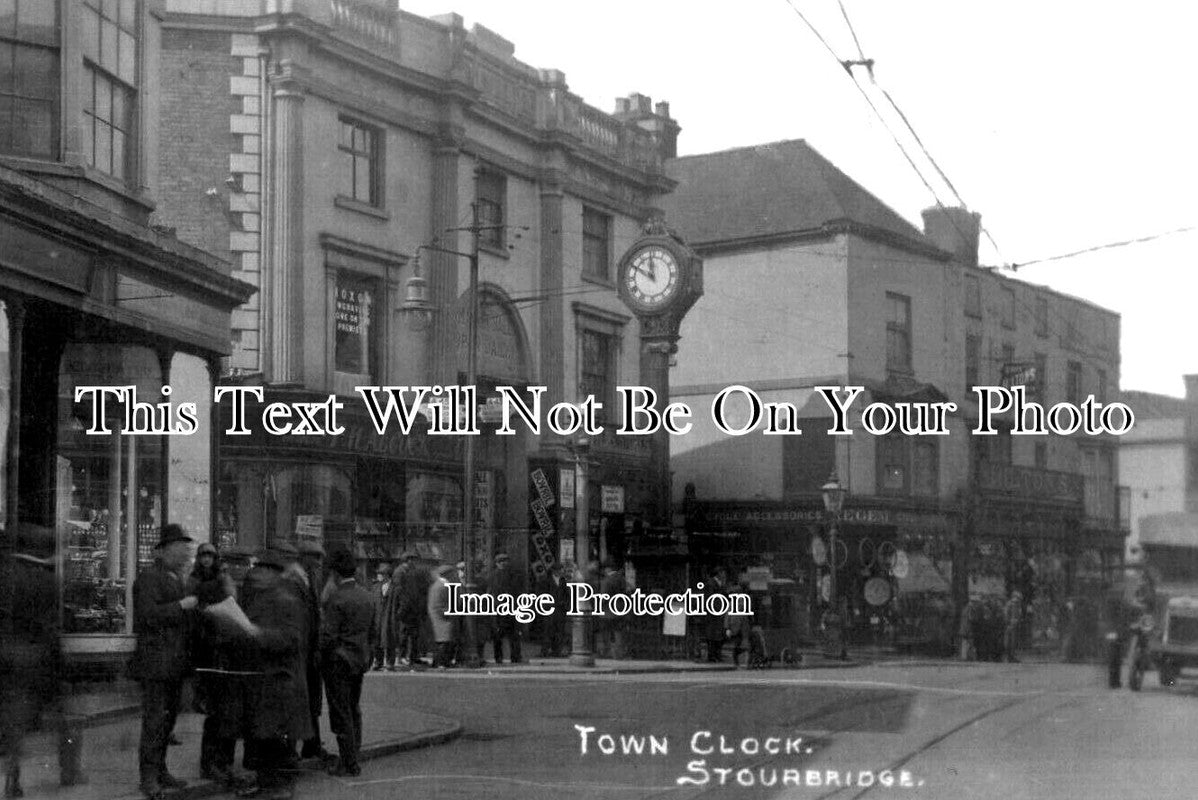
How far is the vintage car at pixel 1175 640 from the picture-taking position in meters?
6.08

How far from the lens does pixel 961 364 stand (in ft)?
20.8

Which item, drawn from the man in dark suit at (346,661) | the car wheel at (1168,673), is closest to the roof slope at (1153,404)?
the car wheel at (1168,673)

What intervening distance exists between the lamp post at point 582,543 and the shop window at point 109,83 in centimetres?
491

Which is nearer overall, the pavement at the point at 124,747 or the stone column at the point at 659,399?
the stone column at the point at 659,399

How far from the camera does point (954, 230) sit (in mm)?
6359

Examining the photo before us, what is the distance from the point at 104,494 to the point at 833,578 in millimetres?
3669

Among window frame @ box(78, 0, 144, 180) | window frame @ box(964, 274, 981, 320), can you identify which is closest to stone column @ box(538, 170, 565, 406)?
window frame @ box(964, 274, 981, 320)

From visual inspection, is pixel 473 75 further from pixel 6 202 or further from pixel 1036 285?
pixel 6 202

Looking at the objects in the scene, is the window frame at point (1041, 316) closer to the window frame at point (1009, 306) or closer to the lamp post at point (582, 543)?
the window frame at point (1009, 306)

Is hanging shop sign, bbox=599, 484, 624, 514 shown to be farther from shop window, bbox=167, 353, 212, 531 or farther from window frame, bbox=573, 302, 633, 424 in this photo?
shop window, bbox=167, 353, 212, 531

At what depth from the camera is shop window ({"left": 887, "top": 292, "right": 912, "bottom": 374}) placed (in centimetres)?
624

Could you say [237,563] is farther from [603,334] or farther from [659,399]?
[659,399]

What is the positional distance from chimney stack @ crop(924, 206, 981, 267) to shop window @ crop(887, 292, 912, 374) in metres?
0.26

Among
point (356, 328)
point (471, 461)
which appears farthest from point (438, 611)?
point (356, 328)
